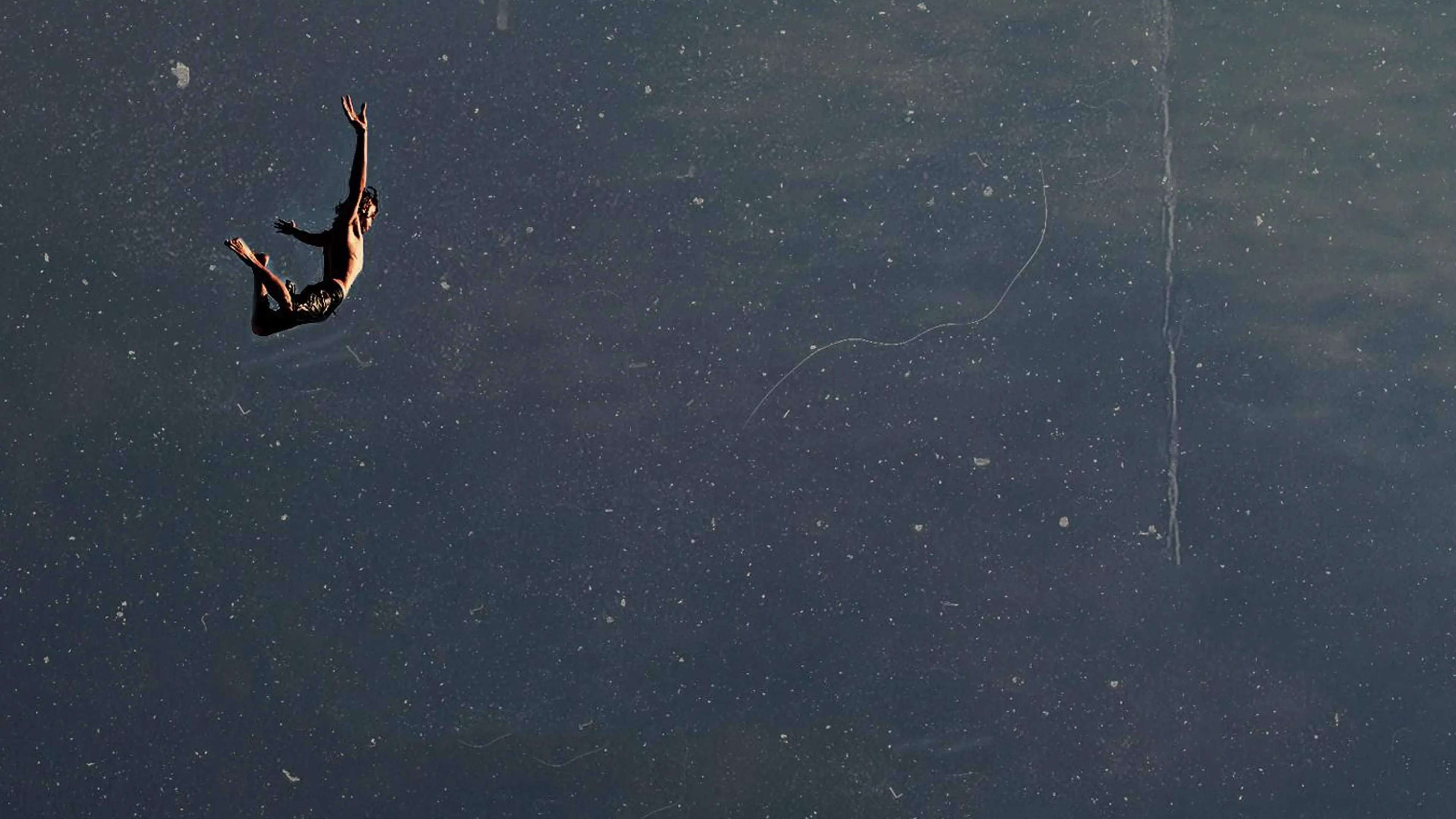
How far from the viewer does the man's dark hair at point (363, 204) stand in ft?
10.3

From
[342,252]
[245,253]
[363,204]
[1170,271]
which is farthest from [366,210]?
[1170,271]

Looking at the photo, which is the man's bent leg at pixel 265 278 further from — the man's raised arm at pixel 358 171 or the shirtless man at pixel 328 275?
the man's raised arm at pixel 358 171

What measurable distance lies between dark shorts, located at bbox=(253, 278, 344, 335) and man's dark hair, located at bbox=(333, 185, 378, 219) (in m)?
0.21

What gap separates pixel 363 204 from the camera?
11.0ft

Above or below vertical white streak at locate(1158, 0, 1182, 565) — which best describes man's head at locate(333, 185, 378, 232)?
above

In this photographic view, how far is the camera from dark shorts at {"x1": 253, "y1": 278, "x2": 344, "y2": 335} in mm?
3066

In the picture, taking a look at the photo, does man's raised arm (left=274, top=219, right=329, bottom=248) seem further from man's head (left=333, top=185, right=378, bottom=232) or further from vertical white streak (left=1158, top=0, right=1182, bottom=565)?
vertical white streak (left=1158, top=0, right=1182, bottom=565)

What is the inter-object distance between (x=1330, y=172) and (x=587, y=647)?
11.5 feet

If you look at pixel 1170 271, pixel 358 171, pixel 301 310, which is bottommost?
pixel 1170 271

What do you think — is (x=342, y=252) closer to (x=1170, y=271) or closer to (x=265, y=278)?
(x=265, y=278)

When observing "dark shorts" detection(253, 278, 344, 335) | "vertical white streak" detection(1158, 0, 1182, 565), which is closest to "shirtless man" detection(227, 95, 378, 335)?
"dark shorts" detection(253, 278, 344, 335)

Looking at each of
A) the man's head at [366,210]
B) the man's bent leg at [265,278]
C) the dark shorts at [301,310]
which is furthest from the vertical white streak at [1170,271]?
the man's bent leg at [265,278]

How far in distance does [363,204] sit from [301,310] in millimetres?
485

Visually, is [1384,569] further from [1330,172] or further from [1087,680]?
[1330,172]
